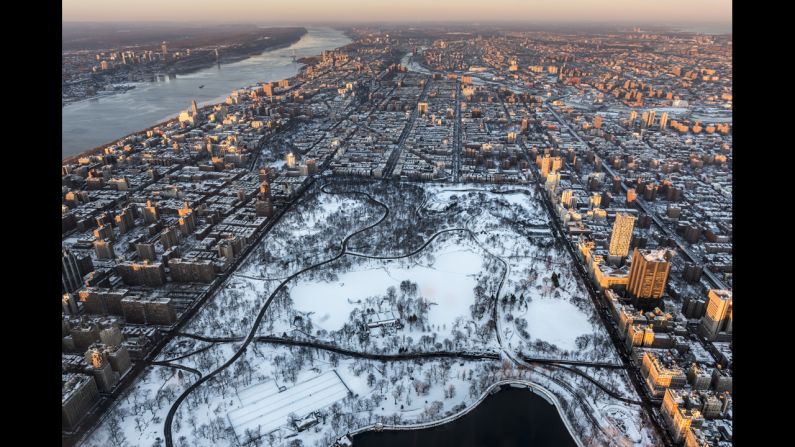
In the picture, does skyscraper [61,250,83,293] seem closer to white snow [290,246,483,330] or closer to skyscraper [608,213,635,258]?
white snow [290,246,483,330]

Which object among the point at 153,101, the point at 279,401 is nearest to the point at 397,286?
the point at 279,401

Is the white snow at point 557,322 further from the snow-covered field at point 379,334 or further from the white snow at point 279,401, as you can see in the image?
the white snow at point 279,401
